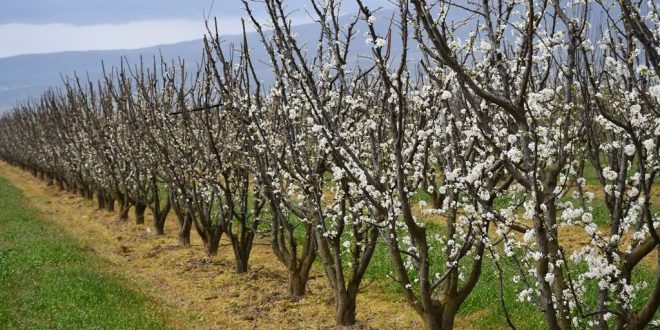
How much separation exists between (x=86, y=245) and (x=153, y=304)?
27.3ft

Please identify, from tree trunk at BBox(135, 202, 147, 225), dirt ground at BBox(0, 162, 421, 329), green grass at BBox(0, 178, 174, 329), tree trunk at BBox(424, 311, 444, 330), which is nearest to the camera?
tree trunk at BBox(424, 311, 444, 330)

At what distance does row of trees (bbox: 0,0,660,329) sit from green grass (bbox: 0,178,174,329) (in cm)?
323

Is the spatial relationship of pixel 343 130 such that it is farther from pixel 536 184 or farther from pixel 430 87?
pixel 536 184

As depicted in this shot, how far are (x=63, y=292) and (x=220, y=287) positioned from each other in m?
3.55

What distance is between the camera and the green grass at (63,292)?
1201 cm

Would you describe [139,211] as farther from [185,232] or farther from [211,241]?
[211,241]

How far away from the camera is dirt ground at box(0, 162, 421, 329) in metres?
12.5

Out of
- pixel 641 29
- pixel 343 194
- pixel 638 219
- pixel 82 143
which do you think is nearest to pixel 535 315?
pixel 343 194

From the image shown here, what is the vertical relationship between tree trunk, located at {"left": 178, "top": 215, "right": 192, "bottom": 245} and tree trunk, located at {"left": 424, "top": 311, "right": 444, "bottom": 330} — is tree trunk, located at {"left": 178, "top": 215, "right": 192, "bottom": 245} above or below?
below

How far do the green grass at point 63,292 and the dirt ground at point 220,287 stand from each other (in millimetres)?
817

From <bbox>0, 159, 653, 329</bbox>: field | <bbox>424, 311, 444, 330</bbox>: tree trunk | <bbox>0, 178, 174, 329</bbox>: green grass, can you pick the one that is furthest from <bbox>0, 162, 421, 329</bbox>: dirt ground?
<bbox>424, 311, 444, 330</bbox>: tree trunk

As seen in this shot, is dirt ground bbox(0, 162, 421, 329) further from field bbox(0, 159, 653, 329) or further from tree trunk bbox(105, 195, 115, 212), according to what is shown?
tree trunk bbox(105, 195, 115, 212)

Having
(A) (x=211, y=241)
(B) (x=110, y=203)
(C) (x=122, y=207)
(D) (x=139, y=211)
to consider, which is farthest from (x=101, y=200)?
(A) (x=211, y=241)

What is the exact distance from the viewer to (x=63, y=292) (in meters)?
13.9
